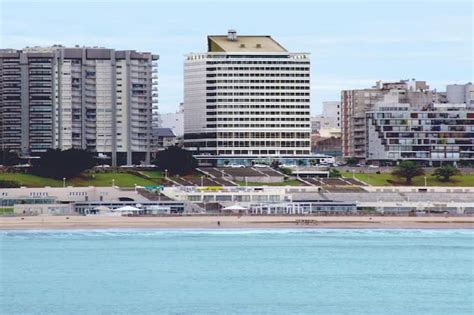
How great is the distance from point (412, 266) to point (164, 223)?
35089 mm

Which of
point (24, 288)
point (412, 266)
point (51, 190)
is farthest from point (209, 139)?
point (24, 288)

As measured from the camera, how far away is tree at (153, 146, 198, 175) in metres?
168

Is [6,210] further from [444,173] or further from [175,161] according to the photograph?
[444,173]

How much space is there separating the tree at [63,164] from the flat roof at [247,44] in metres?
38.7

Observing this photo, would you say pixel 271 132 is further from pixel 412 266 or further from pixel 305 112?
pixel 412 266

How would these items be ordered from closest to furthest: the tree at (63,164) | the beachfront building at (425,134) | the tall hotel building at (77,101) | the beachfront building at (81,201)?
the beachfront building at (81,201) → the tree at (63,164) → the tall hotel building at (77,101) → the beachfront building at (425,134)

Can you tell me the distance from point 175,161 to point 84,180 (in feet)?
39.0

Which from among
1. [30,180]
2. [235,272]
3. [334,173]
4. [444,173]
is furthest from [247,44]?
[235,272]

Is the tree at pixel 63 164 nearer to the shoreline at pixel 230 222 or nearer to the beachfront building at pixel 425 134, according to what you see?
the shoreline at pixel 230 222

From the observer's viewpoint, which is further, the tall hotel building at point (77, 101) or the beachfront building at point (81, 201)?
the tall hotel building at point (77, 101)

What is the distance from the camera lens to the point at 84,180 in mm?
160625

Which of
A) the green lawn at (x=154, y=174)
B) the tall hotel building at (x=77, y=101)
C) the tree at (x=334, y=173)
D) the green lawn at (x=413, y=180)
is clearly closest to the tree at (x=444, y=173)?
the green lawn at (x=413, y=180)

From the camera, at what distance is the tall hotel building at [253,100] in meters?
194

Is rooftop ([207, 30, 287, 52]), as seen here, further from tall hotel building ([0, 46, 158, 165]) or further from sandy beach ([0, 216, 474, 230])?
sandy beach ([0, 216, 474, 230])
